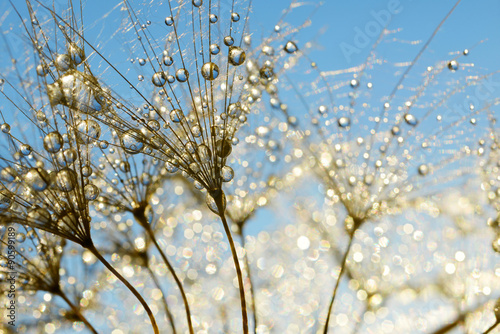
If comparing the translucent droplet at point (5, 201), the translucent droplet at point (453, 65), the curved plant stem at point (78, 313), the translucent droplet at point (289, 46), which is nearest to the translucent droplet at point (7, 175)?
the translucent droplet at point (5, 201)

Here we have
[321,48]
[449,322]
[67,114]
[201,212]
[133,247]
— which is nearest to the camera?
[67,114]

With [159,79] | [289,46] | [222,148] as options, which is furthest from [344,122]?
[159,79]

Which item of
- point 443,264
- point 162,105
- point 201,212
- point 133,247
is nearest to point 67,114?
point 162,105

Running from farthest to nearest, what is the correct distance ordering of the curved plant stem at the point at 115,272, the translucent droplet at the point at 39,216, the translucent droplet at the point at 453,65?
the translucent droplet at the point at 453,65 < the translucent droplet at the point at 39,216 < the curved plant stem at the point at 115,272

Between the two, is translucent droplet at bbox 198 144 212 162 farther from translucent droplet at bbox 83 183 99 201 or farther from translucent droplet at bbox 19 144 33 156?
translucent droplet at bbox 19 144 33 156

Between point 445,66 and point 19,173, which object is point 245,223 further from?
point 445,66

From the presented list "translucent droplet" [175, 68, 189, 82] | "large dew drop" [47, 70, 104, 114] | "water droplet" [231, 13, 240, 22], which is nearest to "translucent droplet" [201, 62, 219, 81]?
"translucent droplet" [175, 68, 189, 82]

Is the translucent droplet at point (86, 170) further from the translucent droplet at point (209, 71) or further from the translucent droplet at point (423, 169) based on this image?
the translucent droplet at point (423, 169)
